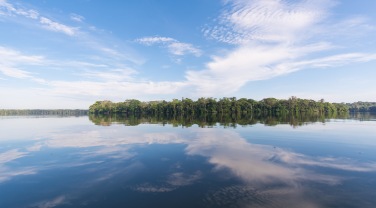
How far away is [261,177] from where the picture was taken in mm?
12633

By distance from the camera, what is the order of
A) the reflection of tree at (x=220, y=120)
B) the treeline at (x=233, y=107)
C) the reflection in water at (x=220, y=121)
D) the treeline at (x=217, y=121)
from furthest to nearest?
1. the treeline at (x=233, y=107)
2. the reflection of tree at (x=220, y=120)
3. the reflection in water at (x=220, y=121)
4. the treeline at (x=217, y=121)

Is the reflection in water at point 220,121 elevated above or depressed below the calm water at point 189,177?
above

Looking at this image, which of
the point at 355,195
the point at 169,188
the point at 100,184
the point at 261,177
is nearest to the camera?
the point at 355,195

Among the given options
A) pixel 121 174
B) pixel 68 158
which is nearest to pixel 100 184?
pixel 121 174

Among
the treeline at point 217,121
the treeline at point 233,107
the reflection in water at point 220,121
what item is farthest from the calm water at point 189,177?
the treeline at point 233,107

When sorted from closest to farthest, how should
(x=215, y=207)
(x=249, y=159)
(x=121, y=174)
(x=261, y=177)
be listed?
(x=215, y=207), (x=261, y=177), (x=121, y=174), (x=249, y=159)

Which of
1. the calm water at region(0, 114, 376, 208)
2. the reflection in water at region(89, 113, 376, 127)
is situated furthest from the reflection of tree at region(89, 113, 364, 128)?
the calm water at region(0, 114, 376, 208)

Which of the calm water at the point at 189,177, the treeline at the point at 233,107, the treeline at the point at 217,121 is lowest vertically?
the calm water at the point at 189,177

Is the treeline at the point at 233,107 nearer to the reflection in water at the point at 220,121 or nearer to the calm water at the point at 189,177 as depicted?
the reflection in water at the point at 220,121

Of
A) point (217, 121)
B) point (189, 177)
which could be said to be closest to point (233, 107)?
point (217, 121)

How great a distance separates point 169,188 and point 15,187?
7.63 m

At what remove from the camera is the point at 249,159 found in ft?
54.7

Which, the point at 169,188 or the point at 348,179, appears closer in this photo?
the point at 169,188

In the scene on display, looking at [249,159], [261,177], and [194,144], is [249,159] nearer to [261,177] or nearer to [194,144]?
[261,177]
